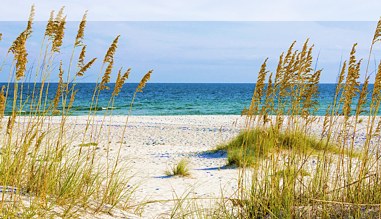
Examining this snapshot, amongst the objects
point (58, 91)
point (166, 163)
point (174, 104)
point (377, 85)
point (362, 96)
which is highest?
point (377, 85)

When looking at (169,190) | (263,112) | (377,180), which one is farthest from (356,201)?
(169,190)

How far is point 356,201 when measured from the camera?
4008 millimetres

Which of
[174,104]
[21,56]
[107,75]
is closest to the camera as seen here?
[21,56]

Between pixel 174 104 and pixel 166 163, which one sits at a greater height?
pixel 174 104

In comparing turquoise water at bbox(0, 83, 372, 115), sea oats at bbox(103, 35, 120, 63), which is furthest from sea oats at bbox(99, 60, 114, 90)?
turquoise water at bbox(0, 83, 372, 115)

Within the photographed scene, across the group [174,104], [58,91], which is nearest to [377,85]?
[58,91]

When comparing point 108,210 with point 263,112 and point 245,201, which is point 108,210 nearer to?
point 245,201

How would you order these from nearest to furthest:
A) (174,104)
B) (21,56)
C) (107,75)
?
(21,56) → (107,75) → (174,104)

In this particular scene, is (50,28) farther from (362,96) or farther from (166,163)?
(166,163)

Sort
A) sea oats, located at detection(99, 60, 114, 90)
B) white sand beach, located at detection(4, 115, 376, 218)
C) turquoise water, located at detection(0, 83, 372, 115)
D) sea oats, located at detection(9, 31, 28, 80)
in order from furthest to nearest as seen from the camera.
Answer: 1. turquoise water, located at detection(0, 83, 372, 115)
2. white sand beach, located at detection(4, 115, 376, 218)
3. sea oats, located at detection(99, 60, 114, 90)
4. sea oats, located at detection(9, 31, 28, 80)

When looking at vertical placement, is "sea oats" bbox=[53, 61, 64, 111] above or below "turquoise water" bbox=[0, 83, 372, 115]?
above

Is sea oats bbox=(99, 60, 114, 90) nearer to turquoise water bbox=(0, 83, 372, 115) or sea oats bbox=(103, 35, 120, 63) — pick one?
sea oats bbox=(103, 35, 120, 63)

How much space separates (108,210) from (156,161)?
6.06 metres

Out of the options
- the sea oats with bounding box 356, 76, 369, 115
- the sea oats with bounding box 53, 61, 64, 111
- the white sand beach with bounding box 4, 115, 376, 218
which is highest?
the sea oats with bounding box 356, 76, 369, 115
